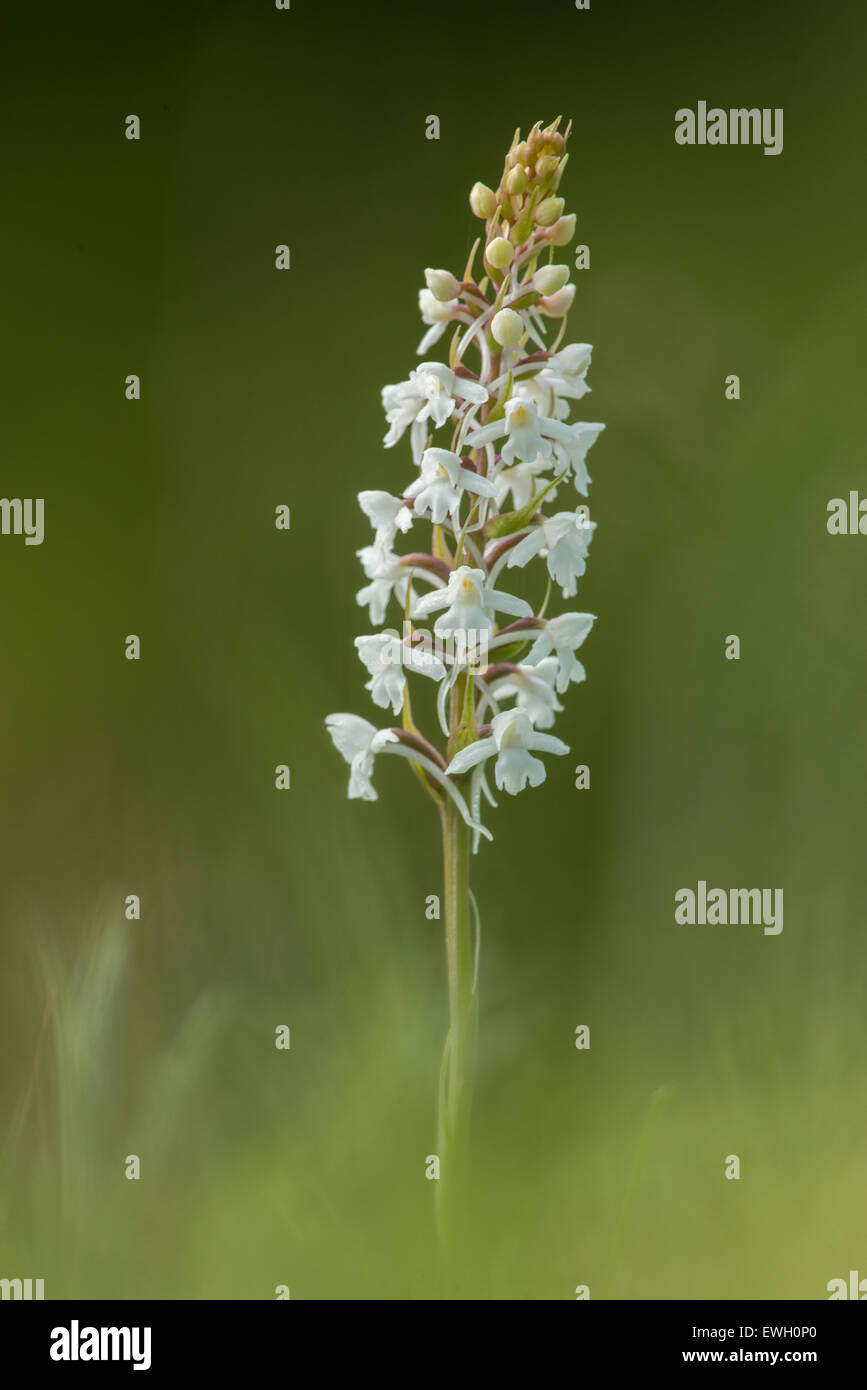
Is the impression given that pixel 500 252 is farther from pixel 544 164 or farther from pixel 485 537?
pixel 485 537

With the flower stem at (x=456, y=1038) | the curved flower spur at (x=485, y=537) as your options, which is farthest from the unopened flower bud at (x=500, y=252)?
the flower stem at (x=456, y=1038)

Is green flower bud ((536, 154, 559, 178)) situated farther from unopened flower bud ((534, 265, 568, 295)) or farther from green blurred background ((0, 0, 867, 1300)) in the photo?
green blurred background ((0, 0, 867, 1300))

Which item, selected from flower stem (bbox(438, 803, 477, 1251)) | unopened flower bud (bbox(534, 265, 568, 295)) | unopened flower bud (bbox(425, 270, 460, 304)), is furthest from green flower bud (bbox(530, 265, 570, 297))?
flower stem (bbox(438, 803, 477, 1251))

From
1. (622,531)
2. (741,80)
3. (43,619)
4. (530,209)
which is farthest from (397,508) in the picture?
(741,80)

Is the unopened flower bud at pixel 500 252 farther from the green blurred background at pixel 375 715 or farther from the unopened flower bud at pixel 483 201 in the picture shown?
the green blurred background at pixel 375 715

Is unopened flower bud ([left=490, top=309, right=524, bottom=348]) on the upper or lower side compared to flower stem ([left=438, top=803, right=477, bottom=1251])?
upper

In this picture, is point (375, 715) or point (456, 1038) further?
point (375, 715)

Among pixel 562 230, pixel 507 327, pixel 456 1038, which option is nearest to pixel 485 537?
pixel 507 327
